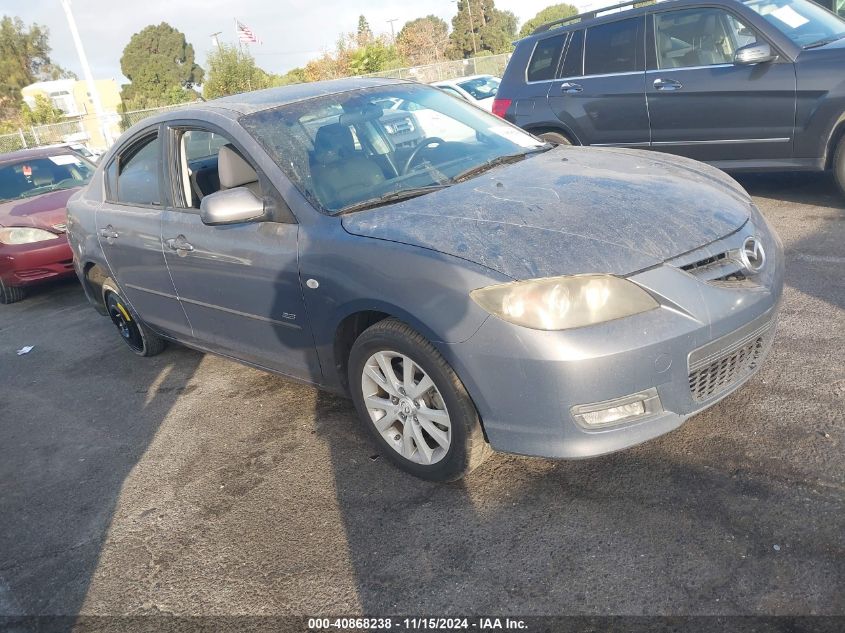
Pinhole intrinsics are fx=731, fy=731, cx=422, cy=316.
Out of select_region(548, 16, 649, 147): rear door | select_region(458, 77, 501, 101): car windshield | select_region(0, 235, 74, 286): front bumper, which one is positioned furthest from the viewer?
select_region(458, 77, 501, 101): car windshield

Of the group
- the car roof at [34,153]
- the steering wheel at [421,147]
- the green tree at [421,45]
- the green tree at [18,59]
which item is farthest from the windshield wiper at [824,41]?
the green tree at [18,59]

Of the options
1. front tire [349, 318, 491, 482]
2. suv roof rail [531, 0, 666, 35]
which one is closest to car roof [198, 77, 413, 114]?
front tire [349, 318, 491, 482]

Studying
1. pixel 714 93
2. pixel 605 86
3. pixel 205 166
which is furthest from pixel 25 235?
pixel 714 93

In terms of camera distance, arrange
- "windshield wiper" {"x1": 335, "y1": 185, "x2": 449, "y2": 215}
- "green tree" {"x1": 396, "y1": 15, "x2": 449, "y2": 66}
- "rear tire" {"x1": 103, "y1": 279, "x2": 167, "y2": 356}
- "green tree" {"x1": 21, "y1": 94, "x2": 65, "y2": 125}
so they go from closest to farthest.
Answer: "windshield wiper" {"x1": 335, "y1": 185, "x2": 449, "y2": 215}
"rear tire" {"x1": 103, "y1": 279, "x2": 167, "y2": 356}
"green tree" {"x1": 21, "y1": 94, "x2": 65, "y2": 125}
"green tree" {"x1": 396, "y1": 15, "x2": 449, "y2": 66}

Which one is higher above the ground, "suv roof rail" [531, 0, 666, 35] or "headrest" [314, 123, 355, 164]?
"suv roof rail" [531, 0, 666, 35]

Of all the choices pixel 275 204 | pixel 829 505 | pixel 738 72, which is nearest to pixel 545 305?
pixel 829 505

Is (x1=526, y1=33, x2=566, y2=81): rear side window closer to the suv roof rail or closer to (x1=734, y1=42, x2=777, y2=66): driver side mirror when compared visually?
the suv roof rail

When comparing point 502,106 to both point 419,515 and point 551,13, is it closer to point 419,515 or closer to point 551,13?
point 419,515

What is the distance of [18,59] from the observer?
61875 millimetres

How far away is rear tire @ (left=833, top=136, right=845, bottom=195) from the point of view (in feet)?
19.2

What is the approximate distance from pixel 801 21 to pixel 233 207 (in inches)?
214

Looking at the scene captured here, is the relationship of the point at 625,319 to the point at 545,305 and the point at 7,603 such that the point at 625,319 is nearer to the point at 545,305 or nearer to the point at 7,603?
the point at 545,305

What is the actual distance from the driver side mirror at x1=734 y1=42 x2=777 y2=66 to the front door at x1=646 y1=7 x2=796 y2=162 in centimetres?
8

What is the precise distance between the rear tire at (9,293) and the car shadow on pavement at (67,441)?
4.29 feet
